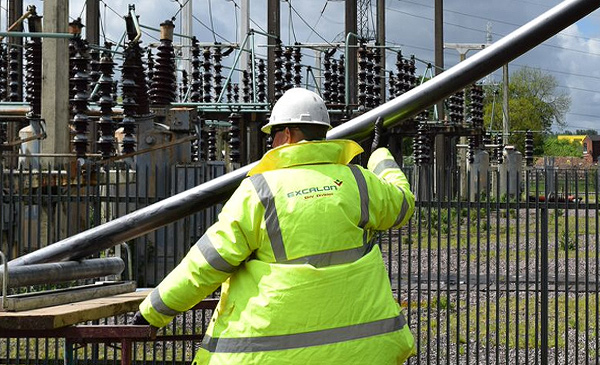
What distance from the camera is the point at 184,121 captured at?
11.7 m

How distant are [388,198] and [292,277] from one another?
0.49 metres

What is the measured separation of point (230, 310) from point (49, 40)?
25.6 ft

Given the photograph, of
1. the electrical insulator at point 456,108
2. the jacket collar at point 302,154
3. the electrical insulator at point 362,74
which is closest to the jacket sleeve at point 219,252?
the jacket collar at point 302,154

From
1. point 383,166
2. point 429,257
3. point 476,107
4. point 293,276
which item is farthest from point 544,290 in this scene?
point 476,107

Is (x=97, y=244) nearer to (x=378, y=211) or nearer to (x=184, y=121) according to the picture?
(x=378, y=211)

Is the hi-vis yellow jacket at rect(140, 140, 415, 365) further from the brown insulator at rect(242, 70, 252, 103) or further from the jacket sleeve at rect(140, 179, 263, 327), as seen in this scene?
the brown insulator at rect(242, 70, 252, 103)

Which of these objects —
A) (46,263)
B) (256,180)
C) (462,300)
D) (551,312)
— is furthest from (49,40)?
(256,180)

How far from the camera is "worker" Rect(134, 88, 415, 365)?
3.15m

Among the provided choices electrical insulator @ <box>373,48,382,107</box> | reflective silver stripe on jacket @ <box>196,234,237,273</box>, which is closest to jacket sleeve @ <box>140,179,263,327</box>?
reflective silver stripe on jacket @ <box>196,234,237,273</box>

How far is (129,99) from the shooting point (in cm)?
1121

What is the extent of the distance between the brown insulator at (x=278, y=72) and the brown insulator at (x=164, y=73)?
3261 millimetres

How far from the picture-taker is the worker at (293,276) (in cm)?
315

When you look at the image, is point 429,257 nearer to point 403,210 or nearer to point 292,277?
point 403,210

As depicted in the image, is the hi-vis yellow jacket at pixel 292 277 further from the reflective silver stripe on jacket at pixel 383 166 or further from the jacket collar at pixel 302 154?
the reflective silver stripe on jacket at pixel 383 166
